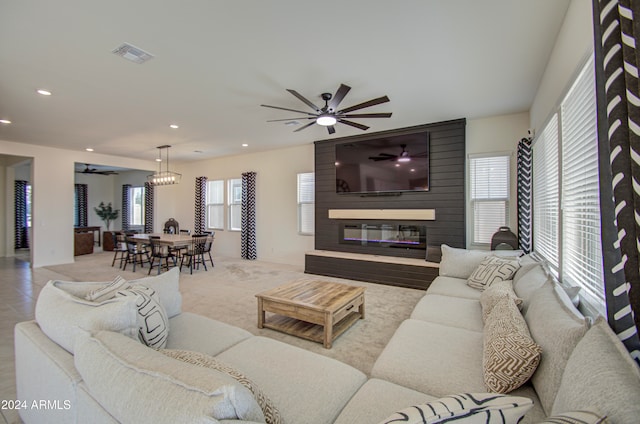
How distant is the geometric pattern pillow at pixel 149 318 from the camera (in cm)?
159

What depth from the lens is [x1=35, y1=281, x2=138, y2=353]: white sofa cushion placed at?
4.21 feet

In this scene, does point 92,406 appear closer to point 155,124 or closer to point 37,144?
point 155,124

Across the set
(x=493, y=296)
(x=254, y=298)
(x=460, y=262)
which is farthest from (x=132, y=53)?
(x=460, y=262)

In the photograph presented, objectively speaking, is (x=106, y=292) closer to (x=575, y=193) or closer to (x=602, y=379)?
(x=602, y=379)

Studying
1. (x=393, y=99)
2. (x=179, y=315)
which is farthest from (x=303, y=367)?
(x=393, y=99)

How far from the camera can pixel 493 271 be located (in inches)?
124

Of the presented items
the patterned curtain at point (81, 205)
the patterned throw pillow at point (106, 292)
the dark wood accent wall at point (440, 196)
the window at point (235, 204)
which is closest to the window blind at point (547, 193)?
the dark wood accent wall at point (440, 196)

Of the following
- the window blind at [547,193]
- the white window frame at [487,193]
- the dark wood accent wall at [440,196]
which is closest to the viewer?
the window blind at [547,193]

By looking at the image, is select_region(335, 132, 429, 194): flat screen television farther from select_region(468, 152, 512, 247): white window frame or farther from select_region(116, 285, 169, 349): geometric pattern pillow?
select_region(116, 285, 169, 349): geometric pattern pillow

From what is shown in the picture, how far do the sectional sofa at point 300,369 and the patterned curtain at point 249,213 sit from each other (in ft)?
17.6

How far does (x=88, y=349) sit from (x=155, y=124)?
498 centimetres

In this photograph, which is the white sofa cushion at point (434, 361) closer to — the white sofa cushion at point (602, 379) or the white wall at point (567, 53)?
the white sofa cushion at point (602, 379)

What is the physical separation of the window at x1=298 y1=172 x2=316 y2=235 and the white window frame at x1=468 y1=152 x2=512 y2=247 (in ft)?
11.0

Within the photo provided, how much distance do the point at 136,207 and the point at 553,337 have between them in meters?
13.5
